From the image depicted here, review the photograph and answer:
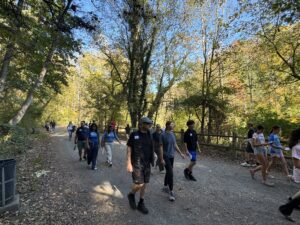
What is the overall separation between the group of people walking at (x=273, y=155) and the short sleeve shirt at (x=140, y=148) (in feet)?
9.47

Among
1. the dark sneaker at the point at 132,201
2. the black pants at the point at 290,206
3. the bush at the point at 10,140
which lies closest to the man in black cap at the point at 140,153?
the dark sneaker at the point at 132,201

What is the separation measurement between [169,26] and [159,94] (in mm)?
6450

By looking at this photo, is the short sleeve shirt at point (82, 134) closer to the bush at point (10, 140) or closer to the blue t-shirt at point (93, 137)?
the blue t-shirt at point (93, 137)

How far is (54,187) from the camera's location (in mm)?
7453

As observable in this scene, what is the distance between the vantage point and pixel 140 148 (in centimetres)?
515

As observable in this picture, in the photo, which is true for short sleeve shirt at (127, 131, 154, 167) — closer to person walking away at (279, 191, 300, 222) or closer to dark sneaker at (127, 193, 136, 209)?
dark sneaker at (127, 193, 136, 209)

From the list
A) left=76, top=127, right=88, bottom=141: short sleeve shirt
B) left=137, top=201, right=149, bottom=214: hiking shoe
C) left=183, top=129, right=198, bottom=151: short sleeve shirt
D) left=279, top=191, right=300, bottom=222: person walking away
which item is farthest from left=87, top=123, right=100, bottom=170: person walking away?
left=279, top=191, right=300, bottom=222: person walking away

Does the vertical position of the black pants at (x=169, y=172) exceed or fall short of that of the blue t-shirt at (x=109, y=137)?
it falls short

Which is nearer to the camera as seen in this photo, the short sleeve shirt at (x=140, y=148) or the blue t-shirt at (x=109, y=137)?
the short sleeve shirt at (x=140, y=148)

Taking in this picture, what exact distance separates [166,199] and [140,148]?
1865 mm

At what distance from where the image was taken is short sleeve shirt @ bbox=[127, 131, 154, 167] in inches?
202

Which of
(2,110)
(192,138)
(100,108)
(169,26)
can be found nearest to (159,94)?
(169,26)

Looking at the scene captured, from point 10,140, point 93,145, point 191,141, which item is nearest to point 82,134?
point 93,145

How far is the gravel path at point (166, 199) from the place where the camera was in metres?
5.09
